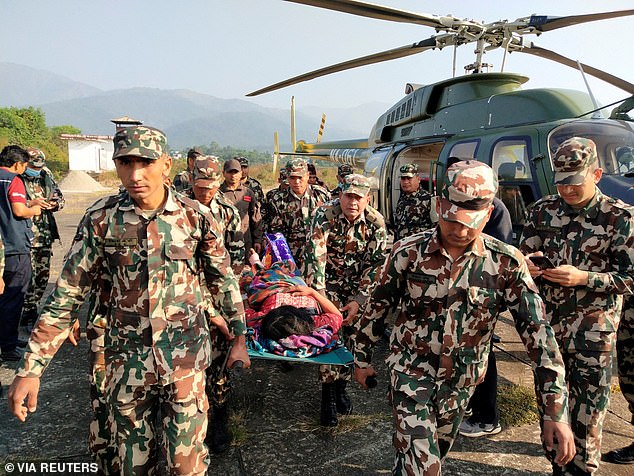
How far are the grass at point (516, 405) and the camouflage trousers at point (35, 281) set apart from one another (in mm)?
4801

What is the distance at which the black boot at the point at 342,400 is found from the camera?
133 inches

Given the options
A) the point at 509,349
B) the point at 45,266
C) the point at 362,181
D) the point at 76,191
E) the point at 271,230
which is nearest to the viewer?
the point at 362,181

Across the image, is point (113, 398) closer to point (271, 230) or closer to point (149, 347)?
point (149, 347)

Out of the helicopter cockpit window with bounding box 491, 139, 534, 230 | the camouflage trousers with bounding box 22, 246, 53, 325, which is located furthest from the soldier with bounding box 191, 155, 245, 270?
the helicopter cockpit window with bounding box 491, 139, 534, 230

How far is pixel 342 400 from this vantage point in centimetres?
340

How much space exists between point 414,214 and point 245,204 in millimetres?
1978

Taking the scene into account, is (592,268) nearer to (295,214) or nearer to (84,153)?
(295,214)

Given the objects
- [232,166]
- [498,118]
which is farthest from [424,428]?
[498,118]

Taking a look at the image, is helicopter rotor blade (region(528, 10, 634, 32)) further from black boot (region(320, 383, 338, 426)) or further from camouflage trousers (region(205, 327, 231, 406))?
camouflage trousers (region(205, 327, 231, 406))

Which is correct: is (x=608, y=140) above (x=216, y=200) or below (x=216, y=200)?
above

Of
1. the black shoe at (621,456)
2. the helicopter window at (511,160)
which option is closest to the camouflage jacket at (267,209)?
the helicopter window at (511,160)

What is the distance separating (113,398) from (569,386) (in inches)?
93.2

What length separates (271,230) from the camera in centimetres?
597

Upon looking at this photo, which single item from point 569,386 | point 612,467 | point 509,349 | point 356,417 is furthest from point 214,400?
point 509,349
